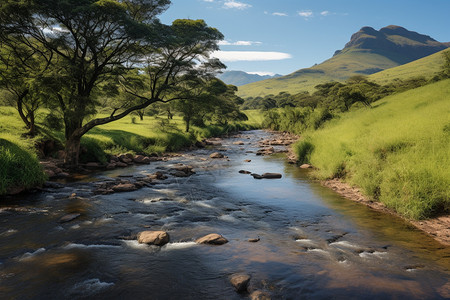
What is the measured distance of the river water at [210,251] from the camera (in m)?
5.76

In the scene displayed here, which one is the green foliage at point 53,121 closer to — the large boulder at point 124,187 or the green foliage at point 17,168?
the green foliage at point 17,168

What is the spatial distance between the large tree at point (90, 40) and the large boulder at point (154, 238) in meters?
12.4

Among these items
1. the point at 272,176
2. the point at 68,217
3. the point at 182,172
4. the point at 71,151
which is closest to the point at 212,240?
the point at 68,217

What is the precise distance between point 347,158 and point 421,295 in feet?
38.5

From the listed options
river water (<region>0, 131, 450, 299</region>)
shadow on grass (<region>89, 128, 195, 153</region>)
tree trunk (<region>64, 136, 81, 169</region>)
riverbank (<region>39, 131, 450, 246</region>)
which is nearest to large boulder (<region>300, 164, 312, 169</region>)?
riverbank (<region>39, 131, 450, 246</region>)

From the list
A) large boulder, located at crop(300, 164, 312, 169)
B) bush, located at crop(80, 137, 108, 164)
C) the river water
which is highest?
bush, located at crop(80, 137, 108, 164)

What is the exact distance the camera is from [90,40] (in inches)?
680

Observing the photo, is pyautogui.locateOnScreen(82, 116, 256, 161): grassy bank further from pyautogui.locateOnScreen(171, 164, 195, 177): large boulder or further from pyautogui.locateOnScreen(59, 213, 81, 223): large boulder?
pyautogui.locateOnScreen(59, 213, 81, 223): large boulder

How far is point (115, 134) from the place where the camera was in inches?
1112

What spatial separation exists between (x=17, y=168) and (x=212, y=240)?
34.1 feet

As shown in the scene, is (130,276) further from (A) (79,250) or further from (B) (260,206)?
(B) (260,206)

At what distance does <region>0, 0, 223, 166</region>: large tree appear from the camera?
15.7m

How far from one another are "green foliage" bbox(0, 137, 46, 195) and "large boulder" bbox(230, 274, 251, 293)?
443 inches

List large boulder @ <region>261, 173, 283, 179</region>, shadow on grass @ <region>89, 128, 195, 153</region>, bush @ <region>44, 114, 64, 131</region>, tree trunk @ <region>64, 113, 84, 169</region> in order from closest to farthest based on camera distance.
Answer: large boulder @ <region>261, 173, 283, 179</region> → tree trunk @ <region>64, 113, 84, 169</region> → bush @ <region>44, 114, 64, 131</region> → shadow on grass @ <region>89, 128, 195, 153</region>
